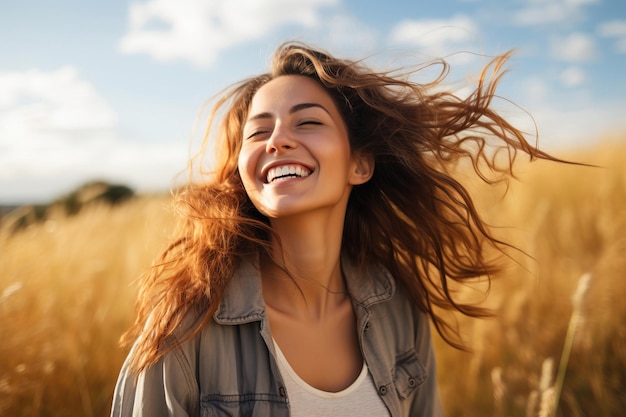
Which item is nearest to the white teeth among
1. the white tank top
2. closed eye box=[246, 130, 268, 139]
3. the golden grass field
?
closed eye box=[246, 130, 268, 139]

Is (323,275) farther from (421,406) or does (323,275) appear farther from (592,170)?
(592,170)

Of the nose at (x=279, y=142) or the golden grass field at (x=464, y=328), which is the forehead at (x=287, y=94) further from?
the golden grass field at (x=464, y=328)

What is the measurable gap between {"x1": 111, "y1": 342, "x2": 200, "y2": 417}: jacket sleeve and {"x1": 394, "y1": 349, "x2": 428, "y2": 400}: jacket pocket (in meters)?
0.91

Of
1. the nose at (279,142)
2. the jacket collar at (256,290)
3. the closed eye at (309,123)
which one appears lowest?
the jacket collar at (256,290)

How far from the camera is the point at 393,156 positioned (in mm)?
2502

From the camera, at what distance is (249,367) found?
1.91 m

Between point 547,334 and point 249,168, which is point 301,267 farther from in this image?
point 547,334

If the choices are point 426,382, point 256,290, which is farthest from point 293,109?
point 426,382

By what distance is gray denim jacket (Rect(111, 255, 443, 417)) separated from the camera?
1.74 meters

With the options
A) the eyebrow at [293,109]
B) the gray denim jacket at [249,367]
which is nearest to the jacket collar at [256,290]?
the gray denim jacket at [249,367]

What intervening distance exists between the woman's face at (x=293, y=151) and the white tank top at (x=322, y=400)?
0.58 metres

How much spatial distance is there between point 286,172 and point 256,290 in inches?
18.8

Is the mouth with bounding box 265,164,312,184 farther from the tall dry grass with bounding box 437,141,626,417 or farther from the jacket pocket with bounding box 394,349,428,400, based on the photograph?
the tall dry grass with bounding box 437,141,626,417

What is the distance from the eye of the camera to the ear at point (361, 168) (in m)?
2.37
